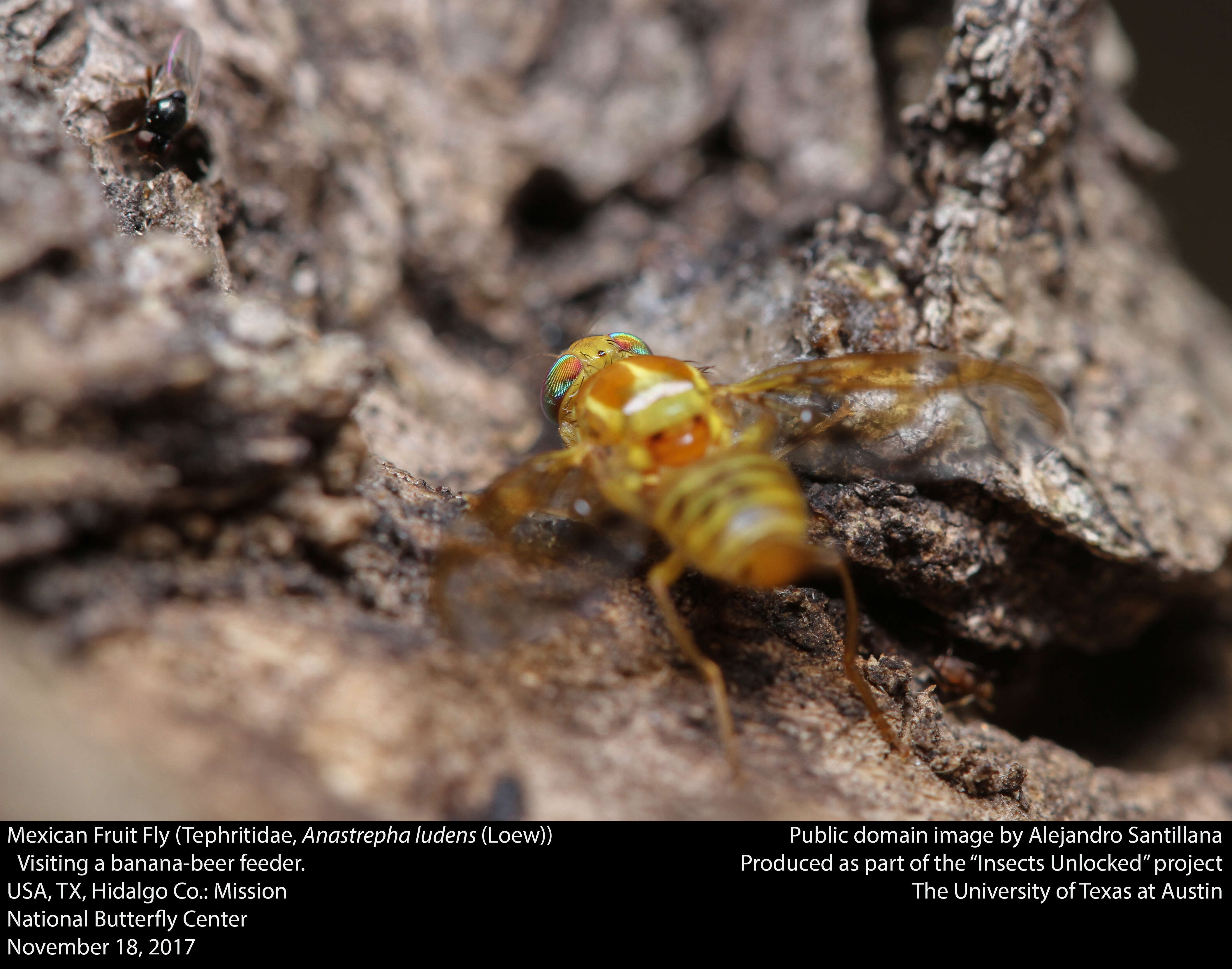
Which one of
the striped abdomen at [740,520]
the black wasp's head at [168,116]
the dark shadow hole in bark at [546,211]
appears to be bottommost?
the striped abdomen at [740,520]

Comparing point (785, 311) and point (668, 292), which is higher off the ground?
point (668, 292)

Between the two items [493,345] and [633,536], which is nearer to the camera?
[633,536]

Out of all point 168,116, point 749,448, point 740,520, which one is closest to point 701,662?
point 740,520

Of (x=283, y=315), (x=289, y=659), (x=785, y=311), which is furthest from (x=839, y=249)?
(x=289, y=659)

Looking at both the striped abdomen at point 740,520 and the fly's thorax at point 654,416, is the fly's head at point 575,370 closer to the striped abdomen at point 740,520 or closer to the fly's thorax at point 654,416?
the fly's thorax at point 654,416

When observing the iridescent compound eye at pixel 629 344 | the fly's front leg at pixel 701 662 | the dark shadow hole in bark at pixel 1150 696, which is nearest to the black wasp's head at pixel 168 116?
the iridescent compound eye at pixel 629 344

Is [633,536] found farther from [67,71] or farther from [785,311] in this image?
[67,71]
